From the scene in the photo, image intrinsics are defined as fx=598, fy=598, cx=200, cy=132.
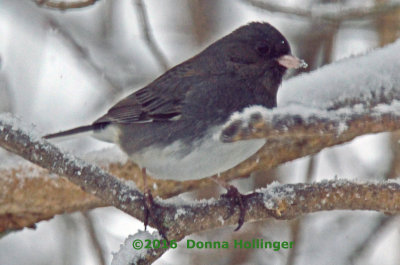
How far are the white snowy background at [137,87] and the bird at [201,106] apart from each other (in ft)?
1.07

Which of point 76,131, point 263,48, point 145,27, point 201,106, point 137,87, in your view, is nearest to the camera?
point 201,106

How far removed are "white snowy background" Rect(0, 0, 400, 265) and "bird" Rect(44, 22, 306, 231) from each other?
0.33m

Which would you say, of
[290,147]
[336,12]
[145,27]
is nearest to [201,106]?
[290,147]

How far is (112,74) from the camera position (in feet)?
11.6

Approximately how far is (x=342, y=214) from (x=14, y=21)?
2.40 metres

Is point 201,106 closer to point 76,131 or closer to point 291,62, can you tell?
point 291,62

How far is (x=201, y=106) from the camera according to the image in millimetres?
2395

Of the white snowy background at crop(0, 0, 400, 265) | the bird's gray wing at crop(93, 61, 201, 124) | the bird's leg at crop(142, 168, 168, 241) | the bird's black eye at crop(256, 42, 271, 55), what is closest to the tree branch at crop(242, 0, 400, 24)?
the white snowy background at crop(0, 0, 400, 265)

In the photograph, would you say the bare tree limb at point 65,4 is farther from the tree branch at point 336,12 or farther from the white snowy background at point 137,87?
the tree branch at point 336,12

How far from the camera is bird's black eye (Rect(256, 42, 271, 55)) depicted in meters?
2.54

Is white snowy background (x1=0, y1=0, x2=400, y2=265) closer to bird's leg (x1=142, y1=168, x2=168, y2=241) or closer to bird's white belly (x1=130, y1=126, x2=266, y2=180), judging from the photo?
bird's white belly (x1=130, y1=126, x2=266, y2=180)

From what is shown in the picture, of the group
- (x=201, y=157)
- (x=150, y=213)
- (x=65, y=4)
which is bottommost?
(x=150, y=213)

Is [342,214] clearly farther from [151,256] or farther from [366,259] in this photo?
[151,256]

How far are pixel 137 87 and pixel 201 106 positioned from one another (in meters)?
1.22
